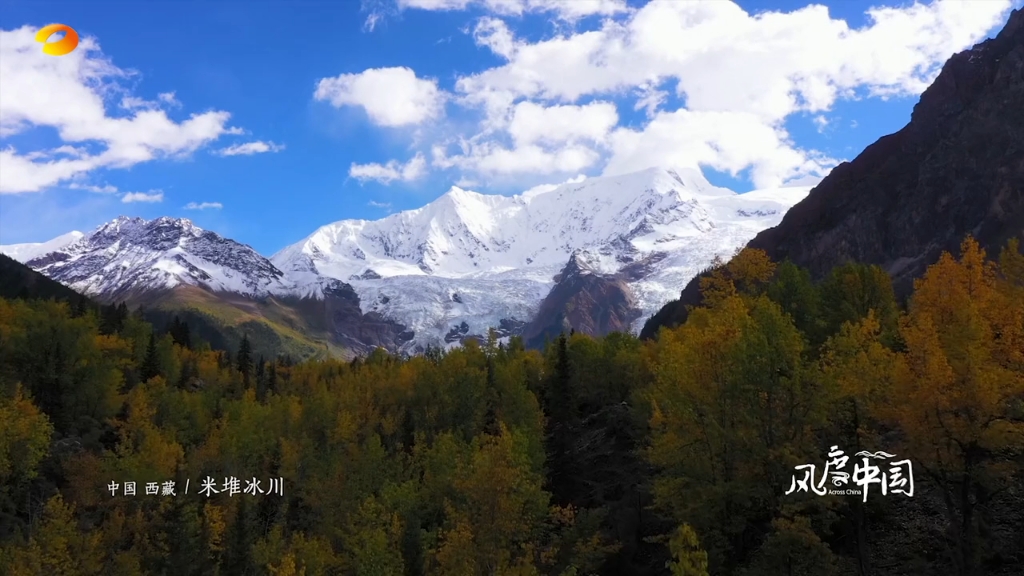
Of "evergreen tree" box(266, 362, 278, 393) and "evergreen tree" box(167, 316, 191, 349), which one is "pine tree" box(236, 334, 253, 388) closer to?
"evergreen tree" box(266, 362, 278, 393)

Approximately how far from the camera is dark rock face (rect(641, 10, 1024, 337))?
15400cm

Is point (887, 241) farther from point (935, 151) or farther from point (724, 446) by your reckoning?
point (724, 446)

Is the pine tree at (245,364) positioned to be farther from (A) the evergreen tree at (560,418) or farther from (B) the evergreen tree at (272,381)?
(A) the evergreen tree at (560,418)

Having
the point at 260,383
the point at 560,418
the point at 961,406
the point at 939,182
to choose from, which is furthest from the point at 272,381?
the point at 939,182

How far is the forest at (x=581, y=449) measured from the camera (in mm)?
26047

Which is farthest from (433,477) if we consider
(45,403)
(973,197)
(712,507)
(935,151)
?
(935,151)

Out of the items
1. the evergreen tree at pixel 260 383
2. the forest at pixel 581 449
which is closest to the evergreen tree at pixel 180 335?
the evergreen tree at pixel 260 383

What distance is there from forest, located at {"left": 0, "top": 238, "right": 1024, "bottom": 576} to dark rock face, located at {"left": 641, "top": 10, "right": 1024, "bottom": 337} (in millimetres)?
101140

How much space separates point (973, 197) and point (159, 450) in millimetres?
172355

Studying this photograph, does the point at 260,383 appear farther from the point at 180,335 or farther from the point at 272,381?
the point at 180,335

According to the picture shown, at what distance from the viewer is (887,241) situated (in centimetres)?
17588

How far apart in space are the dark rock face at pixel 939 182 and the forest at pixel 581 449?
10114 centimetres

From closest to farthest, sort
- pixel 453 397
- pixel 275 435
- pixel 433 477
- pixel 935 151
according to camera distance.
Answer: pixel 433 477 → pixel 453 397 → pixel 275 435 → pixel 935 151

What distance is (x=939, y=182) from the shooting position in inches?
6663
